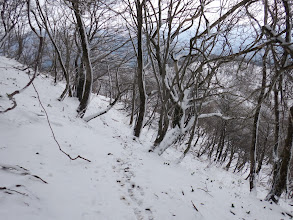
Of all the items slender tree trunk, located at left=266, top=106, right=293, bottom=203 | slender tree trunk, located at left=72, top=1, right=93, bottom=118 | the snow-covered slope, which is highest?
slender tree trunk, located at left=72, top=1, right=93, bottom=118

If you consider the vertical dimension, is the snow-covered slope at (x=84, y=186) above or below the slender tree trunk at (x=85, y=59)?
below

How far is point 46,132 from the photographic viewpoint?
431 centimetres

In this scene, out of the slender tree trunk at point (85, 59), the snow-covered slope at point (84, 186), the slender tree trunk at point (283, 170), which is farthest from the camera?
the slender tree trunk at point (85, 59)

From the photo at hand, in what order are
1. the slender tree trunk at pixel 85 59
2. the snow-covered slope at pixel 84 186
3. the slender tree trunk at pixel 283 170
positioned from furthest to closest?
the slender tree trunk at pixel 85 59, the slender tree trunk at pixel 283 170, the snow-covered slope at pixel 84 186

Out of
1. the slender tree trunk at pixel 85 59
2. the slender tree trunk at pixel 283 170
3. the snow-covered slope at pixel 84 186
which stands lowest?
the snow-covered slope at pixel 84 186

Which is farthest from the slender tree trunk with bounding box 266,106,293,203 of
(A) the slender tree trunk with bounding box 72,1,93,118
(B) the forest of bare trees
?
(A) the slender tree trunk with bounding box 72,1,93,118

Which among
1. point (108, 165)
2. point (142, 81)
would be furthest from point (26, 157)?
point (142, 81)

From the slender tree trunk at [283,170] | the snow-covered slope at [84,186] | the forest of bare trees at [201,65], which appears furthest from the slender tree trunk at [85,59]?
the slender tree trunk at [283,170]

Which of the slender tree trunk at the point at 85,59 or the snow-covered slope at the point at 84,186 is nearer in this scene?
the snow-covered slope at the point at 84,186

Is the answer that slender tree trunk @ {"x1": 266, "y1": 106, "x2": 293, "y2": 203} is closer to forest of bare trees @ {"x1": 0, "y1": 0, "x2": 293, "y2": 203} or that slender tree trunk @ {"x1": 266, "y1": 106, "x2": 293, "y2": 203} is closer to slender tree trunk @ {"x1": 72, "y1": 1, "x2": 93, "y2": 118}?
forest of bare trees @ {"x1": 0, "y1": 0, "x2": 293, "y2": 203}

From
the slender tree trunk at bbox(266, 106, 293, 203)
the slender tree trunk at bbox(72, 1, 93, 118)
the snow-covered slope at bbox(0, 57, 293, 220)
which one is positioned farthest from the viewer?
the slender tree trunk at bbox(72, 1, 93, 118)

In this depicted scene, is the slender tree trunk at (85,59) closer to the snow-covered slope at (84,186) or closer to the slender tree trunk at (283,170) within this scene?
the snow-covered slope at (84,186)

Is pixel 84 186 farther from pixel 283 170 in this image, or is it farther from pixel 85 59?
pixel 283 170

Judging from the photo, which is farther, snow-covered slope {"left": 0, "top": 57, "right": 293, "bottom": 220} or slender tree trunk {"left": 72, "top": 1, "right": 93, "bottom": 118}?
slender tree trunk {"left": 72, "top": 1, "right": 93, "bottom": 118}
